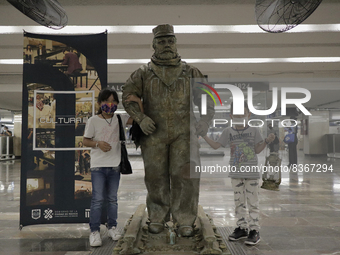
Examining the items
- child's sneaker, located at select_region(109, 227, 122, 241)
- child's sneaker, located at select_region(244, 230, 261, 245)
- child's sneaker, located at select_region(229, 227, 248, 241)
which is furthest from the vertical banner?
child's sneaker, located at select_region(244, 230, 261, 245)

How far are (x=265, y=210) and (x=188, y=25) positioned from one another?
392cm

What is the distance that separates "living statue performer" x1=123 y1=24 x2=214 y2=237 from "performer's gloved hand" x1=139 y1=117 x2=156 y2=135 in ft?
0.10

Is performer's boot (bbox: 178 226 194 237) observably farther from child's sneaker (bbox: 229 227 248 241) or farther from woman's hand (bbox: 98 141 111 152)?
woman's hand (bbox: 98 141 111 152)

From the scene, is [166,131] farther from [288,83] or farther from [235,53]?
[288,83]

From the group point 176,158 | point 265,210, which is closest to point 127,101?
point 176,158

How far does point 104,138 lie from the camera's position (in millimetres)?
3500

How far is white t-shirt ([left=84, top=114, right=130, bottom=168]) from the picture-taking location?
3.43 metres

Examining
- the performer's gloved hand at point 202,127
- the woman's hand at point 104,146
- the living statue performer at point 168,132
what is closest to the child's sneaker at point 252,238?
the living statue performer at point 168,132

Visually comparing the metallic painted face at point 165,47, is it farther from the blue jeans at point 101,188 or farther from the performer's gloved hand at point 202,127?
the blue jeans at point 101,188

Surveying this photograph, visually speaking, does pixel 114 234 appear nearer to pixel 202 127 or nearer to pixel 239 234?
pixel 239 234

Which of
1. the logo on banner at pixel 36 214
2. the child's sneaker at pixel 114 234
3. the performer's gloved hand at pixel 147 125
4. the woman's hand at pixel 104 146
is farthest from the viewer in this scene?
the logo on banner at pixel 36 214

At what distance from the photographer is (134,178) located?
928 cm

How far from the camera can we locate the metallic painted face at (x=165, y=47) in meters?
2.88

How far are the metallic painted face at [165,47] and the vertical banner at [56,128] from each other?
1.44 meters
